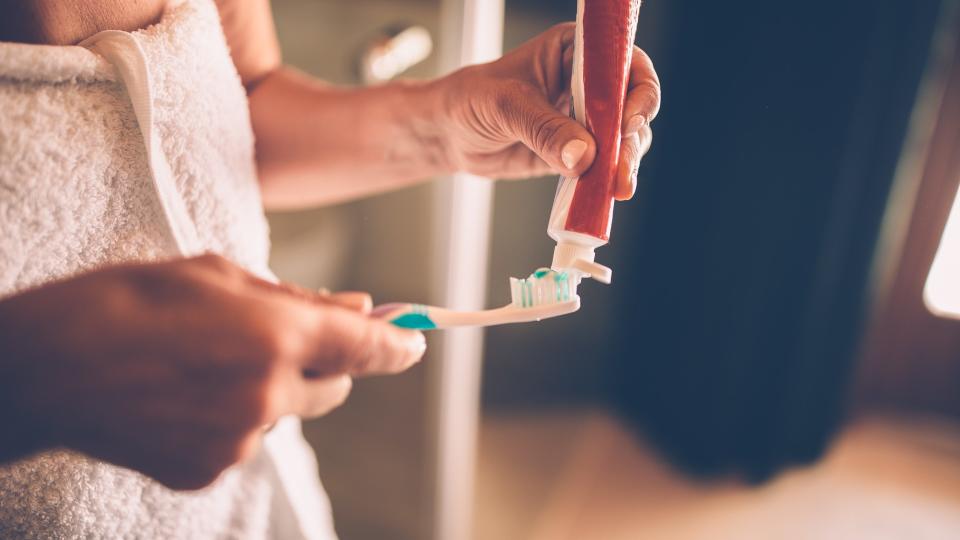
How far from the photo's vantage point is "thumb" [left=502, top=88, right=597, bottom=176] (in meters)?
0.31

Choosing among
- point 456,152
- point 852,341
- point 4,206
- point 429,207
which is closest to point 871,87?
point 852,341

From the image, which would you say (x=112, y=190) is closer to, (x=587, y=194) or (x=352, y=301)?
(x=352, y=301)

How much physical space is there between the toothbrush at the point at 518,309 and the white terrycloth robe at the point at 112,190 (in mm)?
153

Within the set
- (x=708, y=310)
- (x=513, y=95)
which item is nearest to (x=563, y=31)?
(x=513, y=95)

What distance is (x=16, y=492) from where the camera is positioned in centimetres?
28

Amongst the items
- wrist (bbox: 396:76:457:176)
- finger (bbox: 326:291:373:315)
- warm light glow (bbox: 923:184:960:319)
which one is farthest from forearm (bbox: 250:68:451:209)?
warm light glow (bbox: 923:184:960:319)

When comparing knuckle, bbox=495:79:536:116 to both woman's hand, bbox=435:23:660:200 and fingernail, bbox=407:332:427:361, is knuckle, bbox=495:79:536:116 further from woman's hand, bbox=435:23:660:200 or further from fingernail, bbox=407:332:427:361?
fingernail, bbox=407:332:427:361

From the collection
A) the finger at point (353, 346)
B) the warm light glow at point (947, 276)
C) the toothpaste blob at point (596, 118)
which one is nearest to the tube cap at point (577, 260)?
the toothpaste blob at point (596, 118)

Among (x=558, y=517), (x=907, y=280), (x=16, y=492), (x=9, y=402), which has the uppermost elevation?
(x=9, y=402)

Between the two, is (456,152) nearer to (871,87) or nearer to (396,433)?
(396,433)

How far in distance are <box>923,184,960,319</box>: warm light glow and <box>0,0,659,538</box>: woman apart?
4.45 feet

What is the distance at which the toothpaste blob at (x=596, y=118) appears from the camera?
1.00 ft

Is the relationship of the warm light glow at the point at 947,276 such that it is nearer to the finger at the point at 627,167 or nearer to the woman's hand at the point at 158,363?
the finger at the point at 627,167

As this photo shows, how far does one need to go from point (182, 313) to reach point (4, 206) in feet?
0.44
